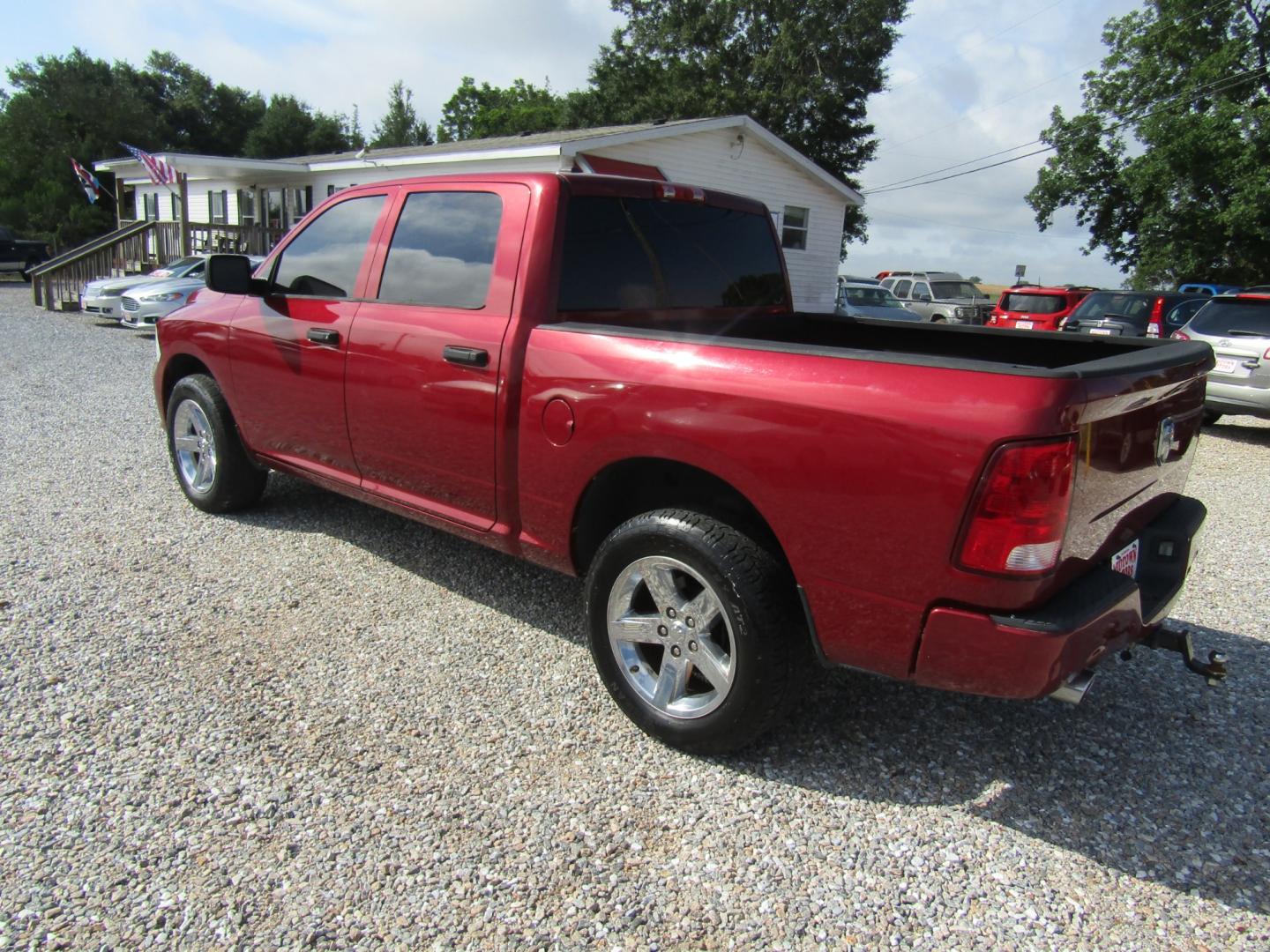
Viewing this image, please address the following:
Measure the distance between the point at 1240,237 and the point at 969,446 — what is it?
31129mm

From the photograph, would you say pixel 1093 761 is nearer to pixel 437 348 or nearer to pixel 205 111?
pixel 437 348

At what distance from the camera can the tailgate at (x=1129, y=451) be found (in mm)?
2176

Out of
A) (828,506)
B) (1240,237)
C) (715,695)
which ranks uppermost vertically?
(1240,237)

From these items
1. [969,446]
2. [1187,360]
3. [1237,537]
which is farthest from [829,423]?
[1237,537]

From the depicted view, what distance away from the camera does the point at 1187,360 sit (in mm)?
2666

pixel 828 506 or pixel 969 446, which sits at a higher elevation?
pixel 969 446

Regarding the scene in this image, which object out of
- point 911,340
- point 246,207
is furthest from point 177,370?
point 246,207

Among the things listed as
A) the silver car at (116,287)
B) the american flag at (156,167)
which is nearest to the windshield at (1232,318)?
the silver car at (116,287)

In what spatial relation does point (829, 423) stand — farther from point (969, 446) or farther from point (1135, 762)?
point (1135, 762)

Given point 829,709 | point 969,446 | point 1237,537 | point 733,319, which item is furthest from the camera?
point 1237,537

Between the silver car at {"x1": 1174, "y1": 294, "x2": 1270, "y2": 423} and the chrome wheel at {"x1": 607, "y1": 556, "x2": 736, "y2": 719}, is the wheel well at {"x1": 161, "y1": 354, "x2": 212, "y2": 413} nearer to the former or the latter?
the chrome wheel at {"x1": 607, "y1": 556, "x2": 736, "y2": 719}

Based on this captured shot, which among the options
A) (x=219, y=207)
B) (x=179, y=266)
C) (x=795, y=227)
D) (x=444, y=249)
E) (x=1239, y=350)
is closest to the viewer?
(x=444, y=249)

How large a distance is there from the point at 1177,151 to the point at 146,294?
2895 centimetres

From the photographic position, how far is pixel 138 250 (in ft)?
74.5
